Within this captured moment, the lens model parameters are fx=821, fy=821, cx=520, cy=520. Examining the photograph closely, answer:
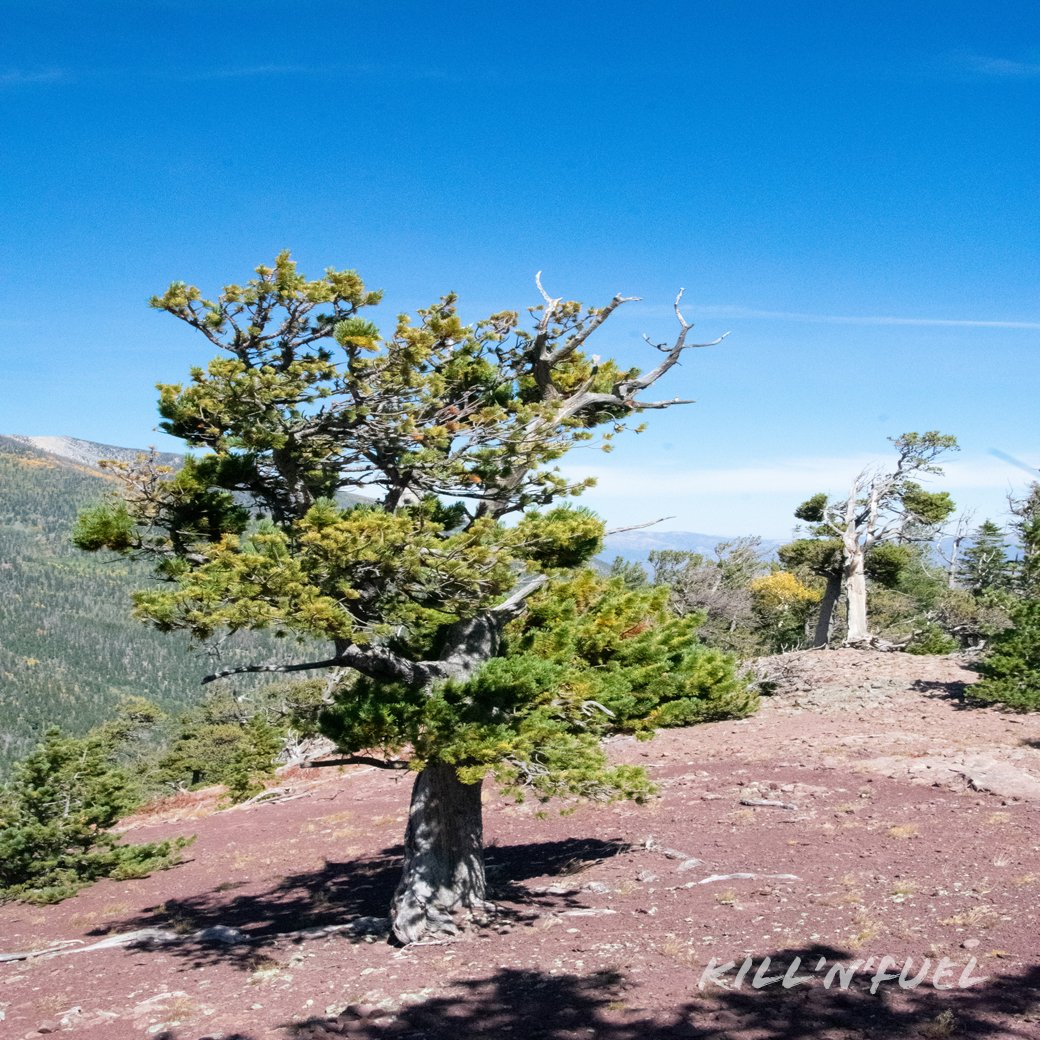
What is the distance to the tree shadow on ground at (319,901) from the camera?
352 inches

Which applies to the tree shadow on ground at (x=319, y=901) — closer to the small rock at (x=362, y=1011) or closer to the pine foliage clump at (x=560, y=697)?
the small rock at (x=362, y=1011)

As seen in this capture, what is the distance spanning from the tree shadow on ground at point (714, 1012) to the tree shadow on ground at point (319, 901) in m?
2.07

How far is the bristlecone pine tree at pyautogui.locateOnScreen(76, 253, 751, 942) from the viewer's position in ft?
20.0

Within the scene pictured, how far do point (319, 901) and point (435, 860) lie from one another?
11.8 feet

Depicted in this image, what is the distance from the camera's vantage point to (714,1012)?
5699 millimetres

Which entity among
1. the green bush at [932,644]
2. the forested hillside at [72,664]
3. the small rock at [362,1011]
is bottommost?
the forested hillside at [72,664]

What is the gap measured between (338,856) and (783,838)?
684 centimetres

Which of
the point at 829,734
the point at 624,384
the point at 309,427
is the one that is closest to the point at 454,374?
the point at 309,427

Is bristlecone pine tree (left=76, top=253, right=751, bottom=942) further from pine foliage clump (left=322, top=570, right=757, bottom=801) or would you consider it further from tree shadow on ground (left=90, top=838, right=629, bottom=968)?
tree shadow on ground (left=90, top=838, right=629, bottom=968)

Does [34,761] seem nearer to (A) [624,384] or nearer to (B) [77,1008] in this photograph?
(B) [77,1008]

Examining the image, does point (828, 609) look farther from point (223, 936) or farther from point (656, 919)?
point (223, 936)

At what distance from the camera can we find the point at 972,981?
578cm

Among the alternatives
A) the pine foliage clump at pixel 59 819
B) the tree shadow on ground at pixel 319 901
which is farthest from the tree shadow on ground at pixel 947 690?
the pine foliage clump at pixel 59 819

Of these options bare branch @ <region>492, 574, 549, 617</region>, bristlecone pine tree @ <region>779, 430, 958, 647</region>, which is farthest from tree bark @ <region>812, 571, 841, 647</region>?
bare branch @ <region>492, 574, 549, 617</region>
